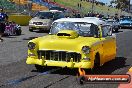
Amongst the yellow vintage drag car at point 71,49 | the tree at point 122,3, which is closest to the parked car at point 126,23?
the yellow vintage drag car at point 71,49

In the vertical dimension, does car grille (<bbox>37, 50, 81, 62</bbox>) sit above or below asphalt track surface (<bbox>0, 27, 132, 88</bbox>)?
above

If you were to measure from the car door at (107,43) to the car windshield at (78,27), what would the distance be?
0.41 metres

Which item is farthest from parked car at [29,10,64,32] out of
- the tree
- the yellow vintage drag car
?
the tree

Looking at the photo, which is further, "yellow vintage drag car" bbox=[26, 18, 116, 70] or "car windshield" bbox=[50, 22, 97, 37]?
"car windshield" bbox=[50, 22, 97, 37]

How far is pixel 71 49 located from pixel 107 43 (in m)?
2.03

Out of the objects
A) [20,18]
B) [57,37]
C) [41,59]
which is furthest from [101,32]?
[20,18]

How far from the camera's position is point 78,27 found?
1124 cm

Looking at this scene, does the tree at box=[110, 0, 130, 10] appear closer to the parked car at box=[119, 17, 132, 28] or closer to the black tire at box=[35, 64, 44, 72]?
the parked car at box=[119, 17, 132, 28]

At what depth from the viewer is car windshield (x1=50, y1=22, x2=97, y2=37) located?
11.1 meters

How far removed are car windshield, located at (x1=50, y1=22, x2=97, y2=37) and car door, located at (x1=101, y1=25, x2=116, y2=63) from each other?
409 mm

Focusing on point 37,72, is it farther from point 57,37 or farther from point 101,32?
point 101,32

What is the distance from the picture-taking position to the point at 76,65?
31.4ft

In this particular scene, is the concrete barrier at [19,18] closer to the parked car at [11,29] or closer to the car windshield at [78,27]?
the parked car at [11,29]

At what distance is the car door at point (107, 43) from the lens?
11203 mm
